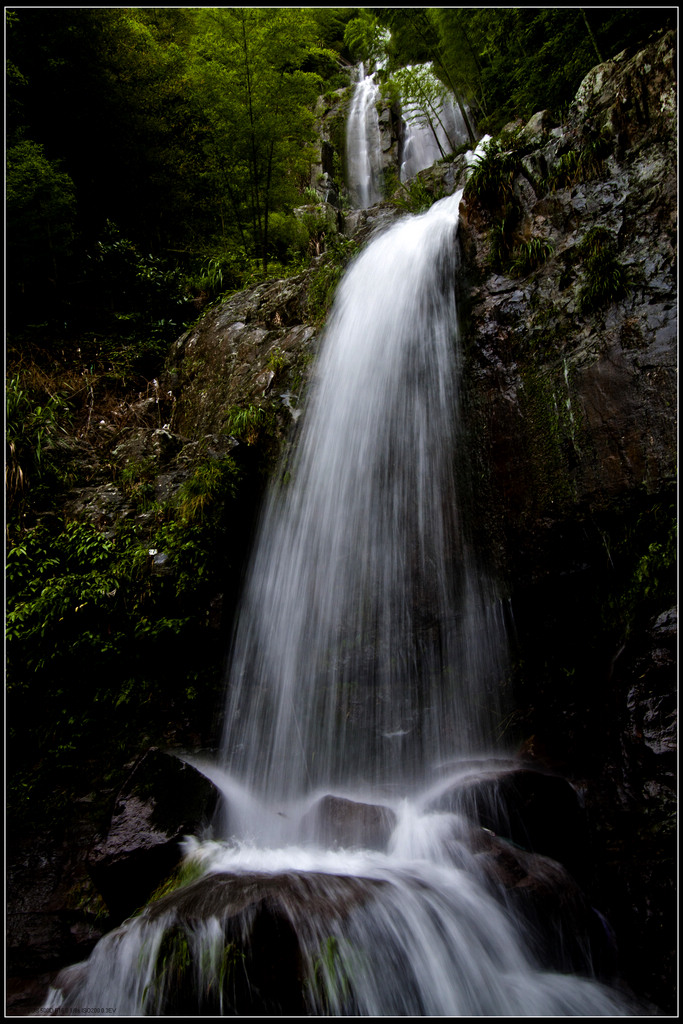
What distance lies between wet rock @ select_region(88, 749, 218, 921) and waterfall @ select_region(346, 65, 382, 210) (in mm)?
17756

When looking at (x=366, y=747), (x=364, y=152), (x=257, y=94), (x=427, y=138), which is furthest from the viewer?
(x=364, y=152)

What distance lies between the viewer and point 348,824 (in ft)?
12.7

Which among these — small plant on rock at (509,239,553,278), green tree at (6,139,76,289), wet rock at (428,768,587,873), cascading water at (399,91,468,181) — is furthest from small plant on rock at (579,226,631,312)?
cascading water at (399,91,468,181)

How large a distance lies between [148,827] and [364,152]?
20993 millimetres

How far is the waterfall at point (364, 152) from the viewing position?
1695 centimetres

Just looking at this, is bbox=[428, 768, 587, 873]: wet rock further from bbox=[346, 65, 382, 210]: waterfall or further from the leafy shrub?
bbox=[346, 65, 382, 210]: waterfall

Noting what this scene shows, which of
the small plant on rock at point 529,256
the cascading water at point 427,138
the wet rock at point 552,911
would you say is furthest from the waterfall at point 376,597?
the cascading water at point 427,138

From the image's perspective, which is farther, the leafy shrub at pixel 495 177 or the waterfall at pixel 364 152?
the waterfall at pixel 364 152

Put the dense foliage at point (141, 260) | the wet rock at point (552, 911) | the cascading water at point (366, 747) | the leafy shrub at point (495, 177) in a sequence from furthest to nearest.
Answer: the leafy shrub at point (495, 177) < the dense foliage at point (141, 260) < the wet rock at point (552, 911) < the cascading water at point (366, 747)

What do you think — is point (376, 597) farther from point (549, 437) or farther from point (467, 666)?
point (549, 437)

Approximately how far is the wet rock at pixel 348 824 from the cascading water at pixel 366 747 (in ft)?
0.05

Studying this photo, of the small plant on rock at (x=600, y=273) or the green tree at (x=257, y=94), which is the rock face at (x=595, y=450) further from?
the green tree at (x=257, y=94)

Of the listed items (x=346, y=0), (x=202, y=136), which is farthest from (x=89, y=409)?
(x=346, y=0)

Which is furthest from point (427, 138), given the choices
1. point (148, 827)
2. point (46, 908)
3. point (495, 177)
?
point (46, 908)
